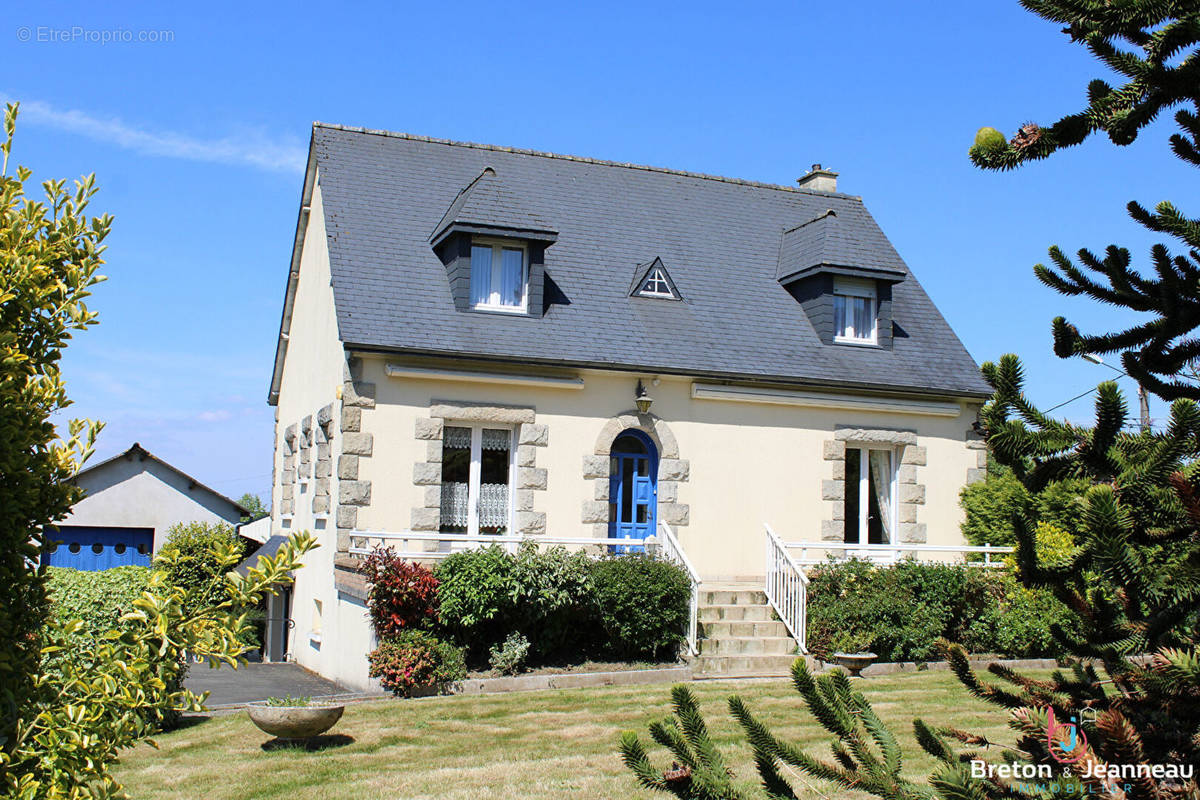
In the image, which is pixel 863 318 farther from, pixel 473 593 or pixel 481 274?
pixel 473 593

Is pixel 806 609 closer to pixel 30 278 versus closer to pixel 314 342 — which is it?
pixel 314 342

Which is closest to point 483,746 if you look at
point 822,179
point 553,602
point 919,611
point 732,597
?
point 553,602

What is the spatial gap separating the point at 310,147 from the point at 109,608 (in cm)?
1099

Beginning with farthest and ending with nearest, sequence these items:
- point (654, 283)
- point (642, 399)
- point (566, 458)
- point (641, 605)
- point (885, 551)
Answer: point (654, 283)
point (885, 551)
point (642, 399)
point (566, 458)
point (641, 605)

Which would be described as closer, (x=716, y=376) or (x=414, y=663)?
(x=414, y=663)

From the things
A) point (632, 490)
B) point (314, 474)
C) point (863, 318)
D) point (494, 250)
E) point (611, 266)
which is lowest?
point (632, 490)

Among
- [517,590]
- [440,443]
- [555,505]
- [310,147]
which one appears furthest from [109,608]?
[310,147]

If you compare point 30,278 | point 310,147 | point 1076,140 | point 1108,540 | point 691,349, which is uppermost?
point 310,147

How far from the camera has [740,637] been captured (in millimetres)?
Result: 14172

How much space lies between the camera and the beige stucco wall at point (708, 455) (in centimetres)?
1463

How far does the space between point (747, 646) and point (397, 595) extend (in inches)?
187

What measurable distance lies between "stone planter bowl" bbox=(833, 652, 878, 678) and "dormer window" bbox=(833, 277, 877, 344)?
6202 mm

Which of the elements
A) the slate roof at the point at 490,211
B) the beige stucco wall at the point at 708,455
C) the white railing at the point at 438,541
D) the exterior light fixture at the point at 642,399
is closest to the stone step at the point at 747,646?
the white railing at the point at 438,541

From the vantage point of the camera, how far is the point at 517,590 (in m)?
12.6
